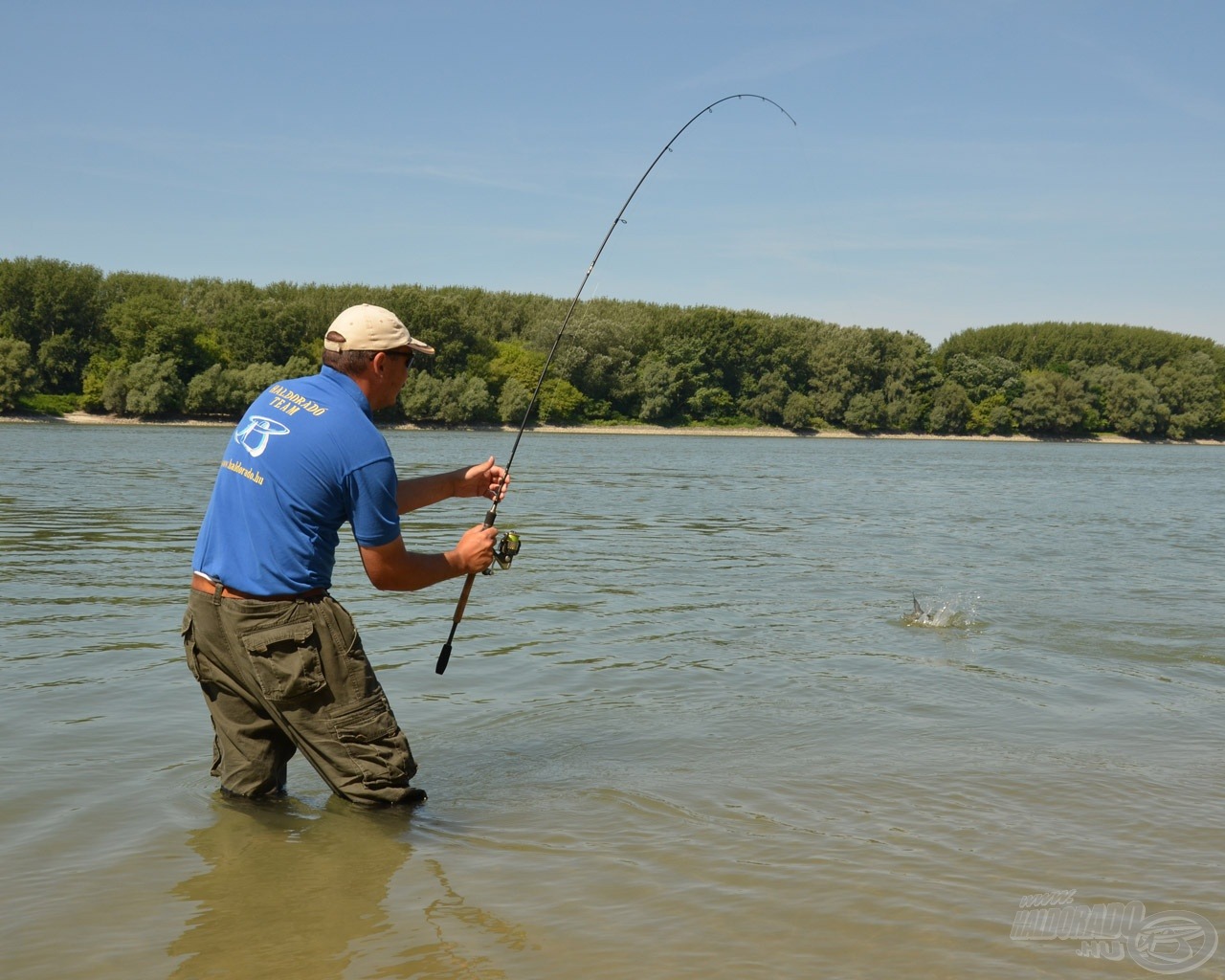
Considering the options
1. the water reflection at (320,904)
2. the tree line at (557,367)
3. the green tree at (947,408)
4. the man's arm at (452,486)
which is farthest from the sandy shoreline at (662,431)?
the water reflection at (320,904)

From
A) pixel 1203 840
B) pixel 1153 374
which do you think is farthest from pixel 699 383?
pixel 1203 840

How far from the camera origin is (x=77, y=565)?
12273 millimetres

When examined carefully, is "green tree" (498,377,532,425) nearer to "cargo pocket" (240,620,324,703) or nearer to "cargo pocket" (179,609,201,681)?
"cargo pocket" (179,609,201,681)

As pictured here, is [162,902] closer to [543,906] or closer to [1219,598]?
[543,906]

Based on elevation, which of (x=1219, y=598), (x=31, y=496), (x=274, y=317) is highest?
(x=274, y=317)

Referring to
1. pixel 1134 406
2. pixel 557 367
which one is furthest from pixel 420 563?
pixel 1134 406

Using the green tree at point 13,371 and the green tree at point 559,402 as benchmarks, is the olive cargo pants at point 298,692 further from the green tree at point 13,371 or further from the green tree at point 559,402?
the green tree at point 559,402

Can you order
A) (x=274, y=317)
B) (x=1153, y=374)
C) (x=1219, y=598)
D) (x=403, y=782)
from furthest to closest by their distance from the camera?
(x=1153, y=374), (x=274, y=317), (x=1219, y=598), (x=403, y=782)

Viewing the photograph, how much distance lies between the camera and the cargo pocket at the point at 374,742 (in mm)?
4277

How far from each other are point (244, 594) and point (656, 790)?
2187 mm

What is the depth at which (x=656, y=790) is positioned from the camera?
537cm

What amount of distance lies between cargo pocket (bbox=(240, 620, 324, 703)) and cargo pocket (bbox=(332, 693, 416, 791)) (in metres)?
0.18

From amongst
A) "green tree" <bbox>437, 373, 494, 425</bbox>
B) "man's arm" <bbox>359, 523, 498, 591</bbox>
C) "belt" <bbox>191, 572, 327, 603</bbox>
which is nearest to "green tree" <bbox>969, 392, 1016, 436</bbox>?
"green tree" <bbox>437, 373, 494, 425</bbox>

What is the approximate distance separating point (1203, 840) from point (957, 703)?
8.11 ft
